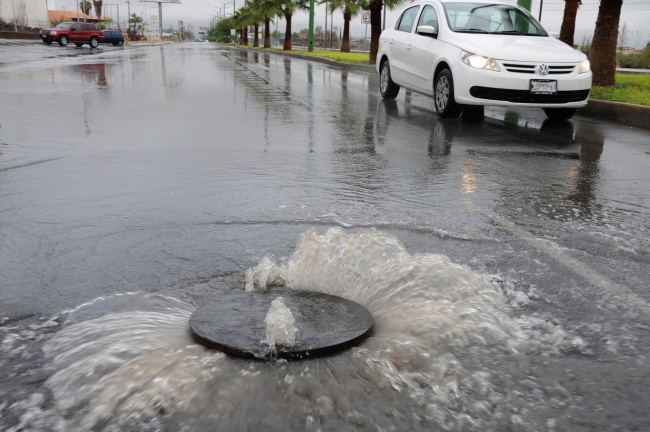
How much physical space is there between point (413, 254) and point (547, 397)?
1.40 metres

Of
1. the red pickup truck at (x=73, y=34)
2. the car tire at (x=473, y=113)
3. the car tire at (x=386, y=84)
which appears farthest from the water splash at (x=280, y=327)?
the red pickup truck at (x=73, y=34)

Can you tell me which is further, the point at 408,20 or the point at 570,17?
the point at 570,17

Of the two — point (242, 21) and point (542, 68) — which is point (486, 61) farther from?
point (242, 21)

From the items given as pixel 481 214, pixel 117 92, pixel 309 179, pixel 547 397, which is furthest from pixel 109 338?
pixel 117 92

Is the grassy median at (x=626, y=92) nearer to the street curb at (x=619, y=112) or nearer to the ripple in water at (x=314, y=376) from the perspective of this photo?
the street curb at (x=619, y=112)

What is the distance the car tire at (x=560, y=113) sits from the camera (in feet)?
32.2

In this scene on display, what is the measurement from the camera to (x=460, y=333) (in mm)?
2666

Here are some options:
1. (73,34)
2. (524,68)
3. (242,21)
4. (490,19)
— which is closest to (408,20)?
(490,19)

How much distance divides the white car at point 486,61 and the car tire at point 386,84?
→ 36.6 inches

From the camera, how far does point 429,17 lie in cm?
1091

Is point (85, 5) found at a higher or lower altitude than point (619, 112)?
higher

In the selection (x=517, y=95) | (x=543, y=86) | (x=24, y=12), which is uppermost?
(x=24, y=12)

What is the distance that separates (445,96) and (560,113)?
1.72m

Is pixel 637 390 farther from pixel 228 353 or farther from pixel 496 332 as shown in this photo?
pixel 228 353
